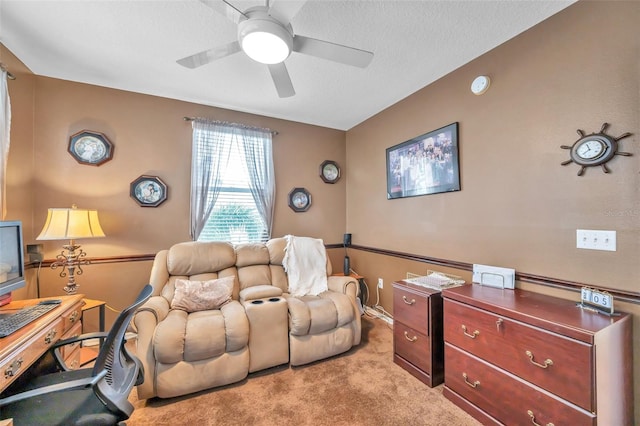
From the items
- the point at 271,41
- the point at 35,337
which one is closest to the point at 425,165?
the point at 271,41

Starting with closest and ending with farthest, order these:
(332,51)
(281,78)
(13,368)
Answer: (13,368) → (332,51) → (281,78)

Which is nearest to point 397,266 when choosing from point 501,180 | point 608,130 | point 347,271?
point 347,271

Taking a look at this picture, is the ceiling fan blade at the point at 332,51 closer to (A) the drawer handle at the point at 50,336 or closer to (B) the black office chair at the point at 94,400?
(B) the black office chair at the point at 94,400

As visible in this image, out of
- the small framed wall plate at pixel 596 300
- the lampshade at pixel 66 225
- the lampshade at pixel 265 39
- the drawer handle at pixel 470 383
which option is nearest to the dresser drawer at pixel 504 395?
the drawer handle at pixel 470 383

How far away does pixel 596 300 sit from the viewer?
140 cm

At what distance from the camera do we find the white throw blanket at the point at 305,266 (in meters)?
2.72

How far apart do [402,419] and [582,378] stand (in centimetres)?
99

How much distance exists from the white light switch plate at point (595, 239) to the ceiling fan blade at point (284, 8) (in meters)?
2.07

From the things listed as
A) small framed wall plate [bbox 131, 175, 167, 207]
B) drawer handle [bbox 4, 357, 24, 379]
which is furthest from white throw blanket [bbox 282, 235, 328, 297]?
drawer handle [bbox 4, 357, 24, 379]

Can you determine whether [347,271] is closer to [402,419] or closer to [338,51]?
[402,419]

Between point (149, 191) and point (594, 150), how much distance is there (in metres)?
3.74

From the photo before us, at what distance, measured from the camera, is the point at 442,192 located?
8.04 ft

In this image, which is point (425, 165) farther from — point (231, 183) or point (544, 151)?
point (231, 183)

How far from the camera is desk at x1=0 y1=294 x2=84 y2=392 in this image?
107 centimetres
